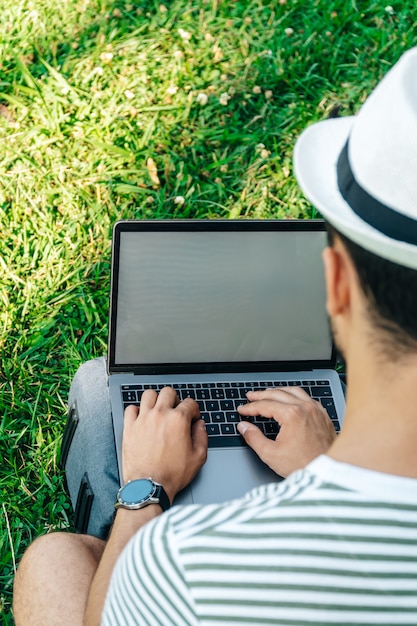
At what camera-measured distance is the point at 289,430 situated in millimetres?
1833

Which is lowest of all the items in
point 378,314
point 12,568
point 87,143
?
point 12,568

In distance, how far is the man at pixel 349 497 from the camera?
3.28ft

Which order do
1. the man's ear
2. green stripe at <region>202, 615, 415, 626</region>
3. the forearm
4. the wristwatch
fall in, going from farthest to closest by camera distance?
1. the wristwatch
2. the forearm
3. the man's ear
4. green stripe at <region>202, 615, 415, 626</region>

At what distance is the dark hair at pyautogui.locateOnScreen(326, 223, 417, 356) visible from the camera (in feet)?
3.57

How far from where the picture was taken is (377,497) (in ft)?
3.32

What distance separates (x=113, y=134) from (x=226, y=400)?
1463mm

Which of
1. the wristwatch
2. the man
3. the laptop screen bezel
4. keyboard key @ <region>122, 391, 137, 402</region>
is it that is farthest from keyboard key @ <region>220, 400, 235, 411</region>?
the man

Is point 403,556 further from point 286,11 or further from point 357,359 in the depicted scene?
point 286,11

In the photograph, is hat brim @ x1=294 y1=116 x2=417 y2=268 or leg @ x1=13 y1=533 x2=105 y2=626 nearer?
hat brim @ x1=294 y1=116 x2=417 y2=268

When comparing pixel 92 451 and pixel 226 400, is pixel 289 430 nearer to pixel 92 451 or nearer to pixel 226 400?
pixel 226 400

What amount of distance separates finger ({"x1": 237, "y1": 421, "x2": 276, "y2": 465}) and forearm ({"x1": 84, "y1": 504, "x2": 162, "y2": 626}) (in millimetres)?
333

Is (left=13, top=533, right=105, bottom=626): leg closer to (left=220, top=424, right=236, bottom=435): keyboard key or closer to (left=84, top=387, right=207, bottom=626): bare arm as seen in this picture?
(left=84, top=387, right=207, bottom=626): bare arm

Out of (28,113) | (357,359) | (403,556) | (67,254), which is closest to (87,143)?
(28,113)

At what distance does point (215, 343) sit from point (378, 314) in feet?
3.36
